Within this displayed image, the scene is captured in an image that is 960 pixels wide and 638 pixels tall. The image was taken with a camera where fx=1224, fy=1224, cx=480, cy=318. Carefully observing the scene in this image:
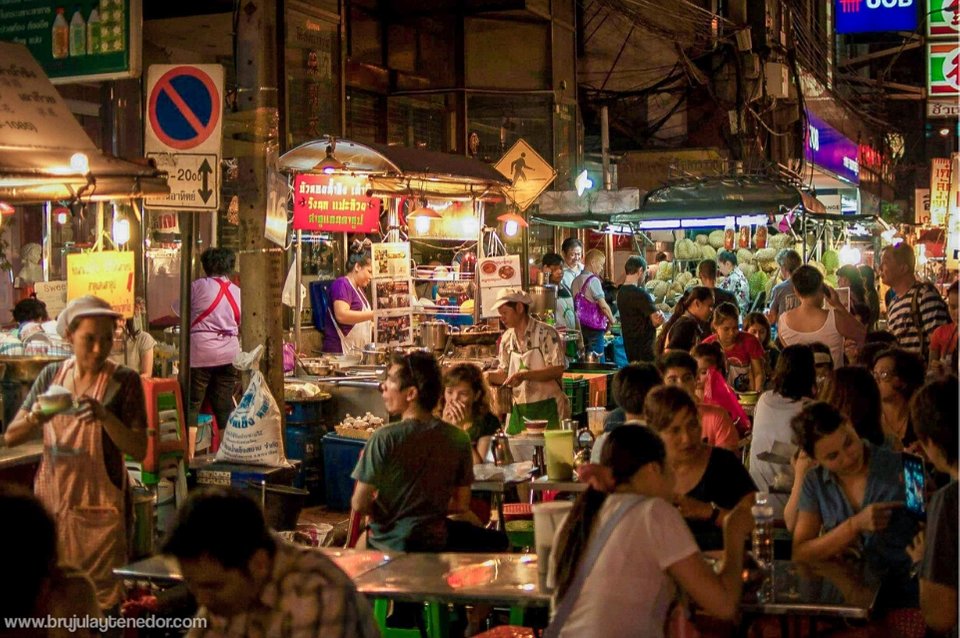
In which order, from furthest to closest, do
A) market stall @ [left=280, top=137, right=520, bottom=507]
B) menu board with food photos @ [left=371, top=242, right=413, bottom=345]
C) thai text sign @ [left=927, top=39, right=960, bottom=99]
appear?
thai text sign @ [left=927, top=39, right=960, bottom=99] → menu board with food photos @ [left=371, top=242, right=413, bottom=345] → market stall @ [left=280, top=137, right=520, bottom=507]

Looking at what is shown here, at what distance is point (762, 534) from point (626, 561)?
154 cm

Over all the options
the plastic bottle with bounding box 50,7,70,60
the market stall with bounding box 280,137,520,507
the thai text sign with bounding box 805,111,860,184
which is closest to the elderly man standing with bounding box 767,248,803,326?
the market stall with bounding box 280,137,520,507

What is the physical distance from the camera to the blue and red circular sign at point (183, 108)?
8477 millimetres

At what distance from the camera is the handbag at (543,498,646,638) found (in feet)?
13.5

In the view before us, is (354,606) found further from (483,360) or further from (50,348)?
(483,360)

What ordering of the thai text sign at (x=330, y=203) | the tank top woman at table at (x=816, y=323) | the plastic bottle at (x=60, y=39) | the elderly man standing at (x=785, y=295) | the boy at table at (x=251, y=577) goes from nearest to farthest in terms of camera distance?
the boy at table at (x=251, y=577) < the plastic bottle at (x=60, y=39) < the tank top woman at table at (x=816, y=323) < the thai text sign at (x=330, y=203) < the elderly man standing at (x=785, y=295)

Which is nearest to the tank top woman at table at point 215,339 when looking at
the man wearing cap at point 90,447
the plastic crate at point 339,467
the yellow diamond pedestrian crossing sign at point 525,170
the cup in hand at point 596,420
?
the plastic crate at point 339,467

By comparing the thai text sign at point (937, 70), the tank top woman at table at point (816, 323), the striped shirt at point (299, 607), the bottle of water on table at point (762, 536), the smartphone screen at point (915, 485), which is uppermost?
the thai text sign at point (937, 70)

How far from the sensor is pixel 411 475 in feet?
20.5

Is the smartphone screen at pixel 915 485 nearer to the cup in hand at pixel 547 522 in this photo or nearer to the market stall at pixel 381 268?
the cup in hand at pixel 547 522

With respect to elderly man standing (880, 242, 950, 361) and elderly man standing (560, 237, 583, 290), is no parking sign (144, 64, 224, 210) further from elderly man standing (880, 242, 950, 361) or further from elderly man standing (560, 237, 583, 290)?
elderly man standing (560, 237, 583, 290)

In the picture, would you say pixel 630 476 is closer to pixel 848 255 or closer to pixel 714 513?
Answer: pixel 714 513

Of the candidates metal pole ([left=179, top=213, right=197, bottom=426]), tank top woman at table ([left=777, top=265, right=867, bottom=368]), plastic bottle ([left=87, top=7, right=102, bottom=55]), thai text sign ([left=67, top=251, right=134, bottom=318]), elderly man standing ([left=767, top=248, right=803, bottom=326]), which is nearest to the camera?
thai text sign ([left=67, top=251, right=134, bottom=318])

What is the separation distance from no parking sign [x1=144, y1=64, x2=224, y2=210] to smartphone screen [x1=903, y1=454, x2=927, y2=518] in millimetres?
5243
